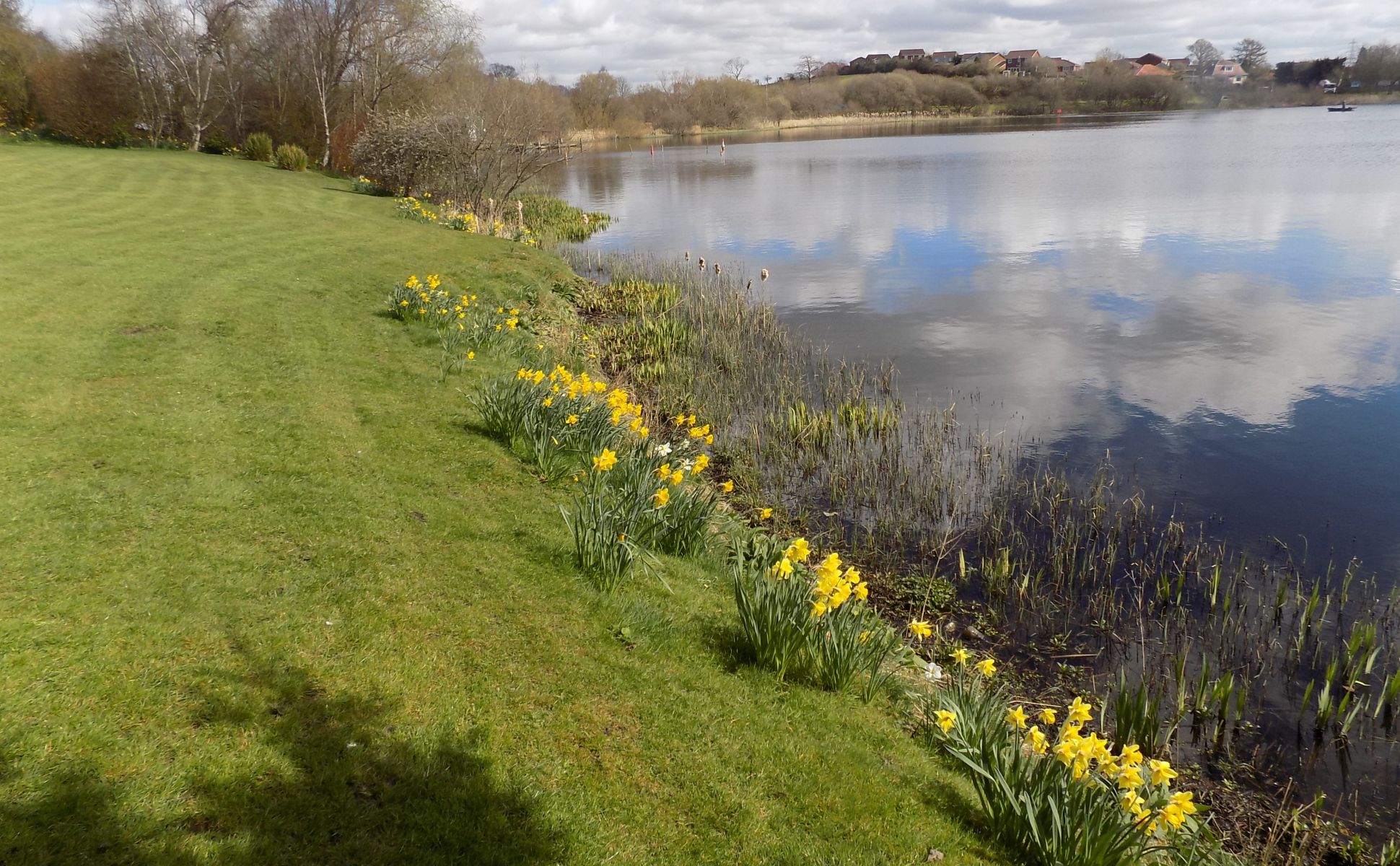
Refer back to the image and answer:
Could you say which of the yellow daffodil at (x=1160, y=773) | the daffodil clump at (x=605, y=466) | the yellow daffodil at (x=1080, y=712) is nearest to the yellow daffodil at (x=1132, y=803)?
the yellow daffodil at (x=1160, y=773)

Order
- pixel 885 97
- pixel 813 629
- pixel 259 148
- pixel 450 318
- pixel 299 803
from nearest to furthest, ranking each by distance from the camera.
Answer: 1. pixel 299 803
2. pixel 813 629
3. pixel 450 318
4. pixel 259 148
5. pixel 885 97

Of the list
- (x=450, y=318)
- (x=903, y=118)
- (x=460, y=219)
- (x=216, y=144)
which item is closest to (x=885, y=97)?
(x=903, y=118)

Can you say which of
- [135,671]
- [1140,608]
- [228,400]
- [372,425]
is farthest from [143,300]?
[1140,608]

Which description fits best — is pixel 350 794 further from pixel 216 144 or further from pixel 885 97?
pixel 885 97

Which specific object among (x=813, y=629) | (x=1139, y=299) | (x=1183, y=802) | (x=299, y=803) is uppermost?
(x=1139, y=299)

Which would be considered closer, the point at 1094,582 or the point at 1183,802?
the point at 1183,802

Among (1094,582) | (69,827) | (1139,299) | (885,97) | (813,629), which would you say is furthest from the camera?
(885,97)

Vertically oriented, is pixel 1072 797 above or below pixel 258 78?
below

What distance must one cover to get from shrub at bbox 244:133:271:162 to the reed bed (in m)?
26.4

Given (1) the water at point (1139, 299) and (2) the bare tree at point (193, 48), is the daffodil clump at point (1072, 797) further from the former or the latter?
(2) the bare tree at point (193, 48)

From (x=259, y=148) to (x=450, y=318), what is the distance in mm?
25838

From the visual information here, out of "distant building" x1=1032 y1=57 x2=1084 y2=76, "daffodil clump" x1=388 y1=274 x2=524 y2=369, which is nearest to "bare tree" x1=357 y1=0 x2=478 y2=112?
"daffodil clump" x1=388 y1=274 x2=524 y2=369

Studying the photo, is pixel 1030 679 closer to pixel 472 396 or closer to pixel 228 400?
pixel 472 396

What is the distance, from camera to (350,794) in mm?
3449
